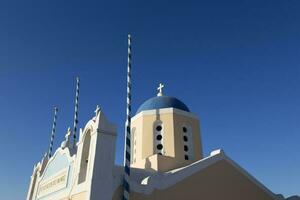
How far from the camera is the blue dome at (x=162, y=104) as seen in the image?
1931 centimetres

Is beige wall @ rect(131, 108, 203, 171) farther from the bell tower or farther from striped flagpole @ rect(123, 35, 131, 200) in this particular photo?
striped flagpole @ rect(123, 35, 131, 200)

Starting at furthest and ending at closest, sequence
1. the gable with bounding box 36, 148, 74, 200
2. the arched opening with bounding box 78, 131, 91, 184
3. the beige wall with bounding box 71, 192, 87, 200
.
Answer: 1. the gable with bounding box 36, 148, 74, 200
2. the arched opening with bounding box 78, 131, 91, 184
3. the beige wall with bounding box 71, 192, 87, 200

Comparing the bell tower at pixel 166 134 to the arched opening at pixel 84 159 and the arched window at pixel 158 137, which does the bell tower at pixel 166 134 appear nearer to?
the arched window at pixel 158 137

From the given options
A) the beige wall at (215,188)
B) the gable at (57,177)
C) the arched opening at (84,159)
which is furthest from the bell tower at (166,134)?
the arched opening at (84,159)

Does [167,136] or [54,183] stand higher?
[167,136]

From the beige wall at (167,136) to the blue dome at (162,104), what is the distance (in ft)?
2.12

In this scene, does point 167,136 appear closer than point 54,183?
No

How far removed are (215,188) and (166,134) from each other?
498cm

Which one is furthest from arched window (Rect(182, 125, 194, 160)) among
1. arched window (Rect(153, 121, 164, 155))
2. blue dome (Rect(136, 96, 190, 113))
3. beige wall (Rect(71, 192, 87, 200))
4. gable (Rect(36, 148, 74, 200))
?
beige wall (Rect(71, 192, 87, 200))

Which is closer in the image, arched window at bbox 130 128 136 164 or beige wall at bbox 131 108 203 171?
beige wall at bbox 131 108 203 171

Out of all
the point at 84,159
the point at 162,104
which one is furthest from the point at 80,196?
the point at 162,104

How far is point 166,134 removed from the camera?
1795 centimetres

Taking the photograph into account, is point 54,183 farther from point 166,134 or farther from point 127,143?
point 166,134

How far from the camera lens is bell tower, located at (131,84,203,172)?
57.4 feet
